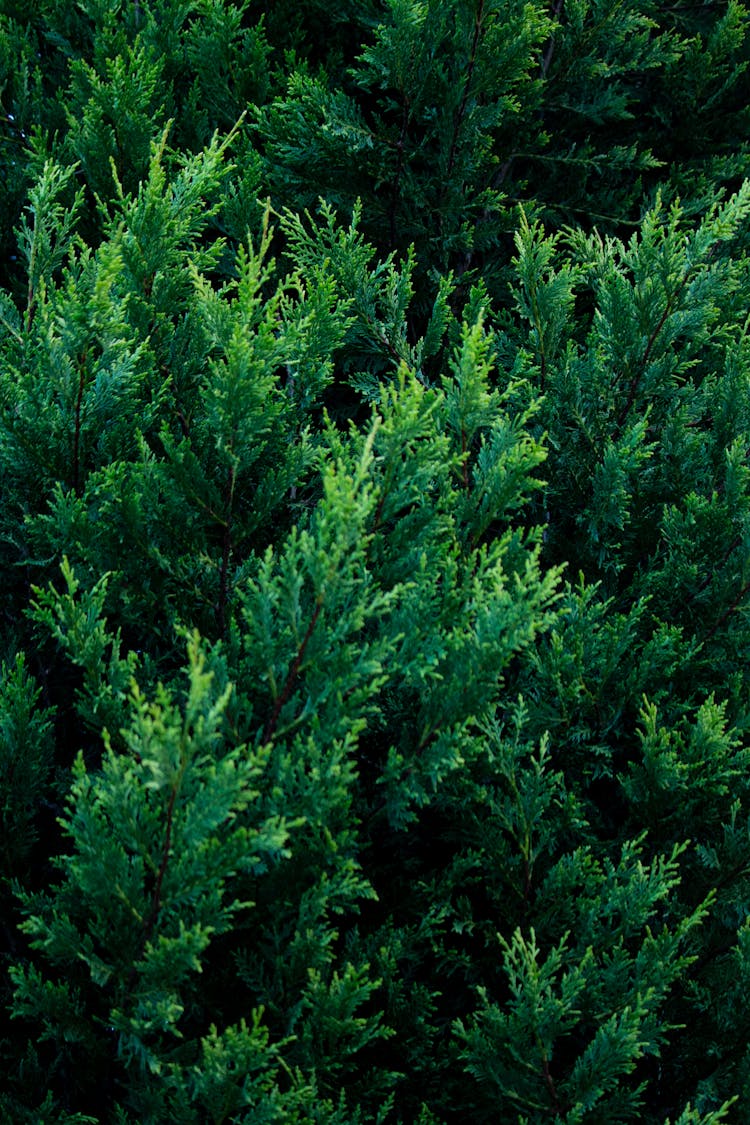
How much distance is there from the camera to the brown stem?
2.12m

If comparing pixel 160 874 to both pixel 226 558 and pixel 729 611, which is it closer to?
pixel 226 558

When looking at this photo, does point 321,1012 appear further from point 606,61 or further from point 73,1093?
point 606,61

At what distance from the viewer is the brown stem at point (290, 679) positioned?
2.12 meters

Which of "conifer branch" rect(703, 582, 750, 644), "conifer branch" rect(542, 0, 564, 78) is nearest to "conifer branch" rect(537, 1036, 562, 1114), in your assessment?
"conifer branch" rect(703, 582, 750, 644)

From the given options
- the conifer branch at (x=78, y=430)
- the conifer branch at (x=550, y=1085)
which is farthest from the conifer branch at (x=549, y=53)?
the conifer branch at (x=550, y=1085)

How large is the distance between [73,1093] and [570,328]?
3032 mm

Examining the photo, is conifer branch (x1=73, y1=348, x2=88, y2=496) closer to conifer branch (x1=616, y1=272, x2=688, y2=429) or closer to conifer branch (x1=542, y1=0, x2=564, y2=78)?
conifer branch (x1=616, y1=272, x2=688, y2=429)

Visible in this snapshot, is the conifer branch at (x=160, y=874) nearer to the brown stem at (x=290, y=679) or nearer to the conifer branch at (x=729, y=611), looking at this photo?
the brown stem at (x=290, y=679)

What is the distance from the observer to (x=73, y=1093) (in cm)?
238

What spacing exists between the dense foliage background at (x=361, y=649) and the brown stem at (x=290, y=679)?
2 cm

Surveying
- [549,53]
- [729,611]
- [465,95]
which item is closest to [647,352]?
[729,611]

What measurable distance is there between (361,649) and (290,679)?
25 cm

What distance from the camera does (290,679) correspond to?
216cm

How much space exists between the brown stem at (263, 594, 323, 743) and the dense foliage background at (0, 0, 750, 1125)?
0.08ft
